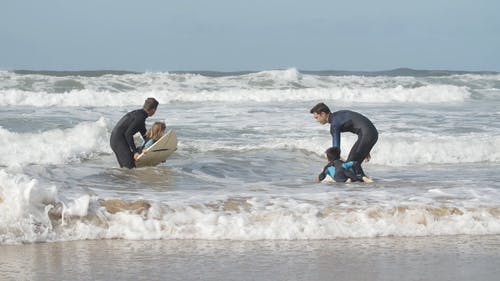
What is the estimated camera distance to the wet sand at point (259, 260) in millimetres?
6082

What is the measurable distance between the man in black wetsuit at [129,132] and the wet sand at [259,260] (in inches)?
166

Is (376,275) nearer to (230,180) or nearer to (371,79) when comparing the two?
(230,180)

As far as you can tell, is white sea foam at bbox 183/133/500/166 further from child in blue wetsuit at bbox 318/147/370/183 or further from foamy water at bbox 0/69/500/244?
child in blue wetsuit at bbox 318/147/370/183

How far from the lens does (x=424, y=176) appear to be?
500 inches

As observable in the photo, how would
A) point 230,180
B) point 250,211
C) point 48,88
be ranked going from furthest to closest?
point 48,88
point 230,180
point 250,211

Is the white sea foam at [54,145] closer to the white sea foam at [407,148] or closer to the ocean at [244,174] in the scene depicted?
the ocean at [244,174]

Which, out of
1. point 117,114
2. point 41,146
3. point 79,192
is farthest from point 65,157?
point 117,114

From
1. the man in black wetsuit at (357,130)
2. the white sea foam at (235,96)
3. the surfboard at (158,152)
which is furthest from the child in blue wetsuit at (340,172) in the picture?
the white sea foam at (235,96)

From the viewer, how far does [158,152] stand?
1197cm

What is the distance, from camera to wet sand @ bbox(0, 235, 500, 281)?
6082 mm

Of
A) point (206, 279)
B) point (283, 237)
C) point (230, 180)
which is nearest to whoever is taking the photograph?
point (206, 279)

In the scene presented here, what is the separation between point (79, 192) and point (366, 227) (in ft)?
9.97

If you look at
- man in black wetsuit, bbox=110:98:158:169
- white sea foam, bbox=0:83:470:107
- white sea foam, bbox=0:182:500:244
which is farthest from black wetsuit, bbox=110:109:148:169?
white sea foam, bbox=0:83:470:107

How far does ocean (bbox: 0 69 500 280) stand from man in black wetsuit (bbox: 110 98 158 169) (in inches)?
12.8
